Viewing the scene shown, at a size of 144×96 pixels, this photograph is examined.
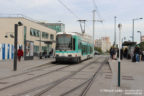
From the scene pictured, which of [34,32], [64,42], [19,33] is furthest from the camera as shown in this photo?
[34,32]

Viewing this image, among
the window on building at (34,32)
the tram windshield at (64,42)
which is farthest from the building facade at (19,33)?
the tram windshield at (64,42)

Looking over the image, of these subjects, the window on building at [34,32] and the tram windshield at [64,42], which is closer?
the tram windshield at [64,42]

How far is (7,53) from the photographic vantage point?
28969mm

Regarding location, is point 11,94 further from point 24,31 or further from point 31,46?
point 24,31

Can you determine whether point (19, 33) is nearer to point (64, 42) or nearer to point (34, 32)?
point (34, 32)

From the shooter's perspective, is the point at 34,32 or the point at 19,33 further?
the point at 34,32

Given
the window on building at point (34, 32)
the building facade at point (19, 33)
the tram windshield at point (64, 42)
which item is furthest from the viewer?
the window on building at point (34, 32)

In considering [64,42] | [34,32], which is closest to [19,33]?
[34,32]

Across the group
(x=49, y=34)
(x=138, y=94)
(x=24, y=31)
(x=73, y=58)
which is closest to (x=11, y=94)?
(x=138, y=94)

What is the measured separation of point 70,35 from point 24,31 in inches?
805

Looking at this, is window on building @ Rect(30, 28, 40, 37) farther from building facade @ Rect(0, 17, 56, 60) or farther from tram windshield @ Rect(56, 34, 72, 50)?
tram windshield @ Rect(56, 34, 72, 50)

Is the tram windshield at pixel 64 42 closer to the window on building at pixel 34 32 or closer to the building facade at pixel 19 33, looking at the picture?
the building facade at pixel 19 33

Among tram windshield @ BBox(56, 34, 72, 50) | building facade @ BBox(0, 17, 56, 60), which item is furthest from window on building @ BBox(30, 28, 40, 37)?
tram windshield @ BBox(56, 34, 72, 50)

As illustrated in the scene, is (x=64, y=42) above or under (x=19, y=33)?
under
